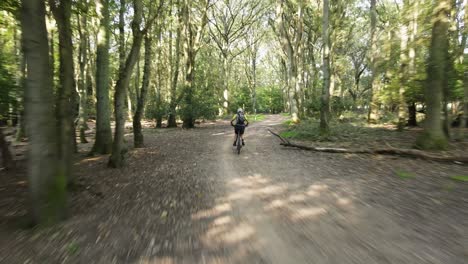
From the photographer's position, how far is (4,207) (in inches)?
247

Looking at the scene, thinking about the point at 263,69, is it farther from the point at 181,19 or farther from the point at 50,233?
the point at 50,233

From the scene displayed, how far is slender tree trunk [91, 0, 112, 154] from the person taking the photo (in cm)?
1168

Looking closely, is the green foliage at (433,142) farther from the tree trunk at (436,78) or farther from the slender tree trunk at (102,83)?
the slender tree trunk at (102,83)

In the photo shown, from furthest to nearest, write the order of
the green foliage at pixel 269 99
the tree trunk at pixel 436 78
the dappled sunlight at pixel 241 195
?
1. the green foliage at pixel 269 99
2. the tree trunk at pixel 436 78
3. the dappled sunlight at pixel 241 195

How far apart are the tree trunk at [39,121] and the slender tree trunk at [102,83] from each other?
7.17 meters

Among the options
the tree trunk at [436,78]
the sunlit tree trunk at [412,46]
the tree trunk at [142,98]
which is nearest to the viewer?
the tree trunk at [436,78]

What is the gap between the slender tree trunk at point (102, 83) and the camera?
460 inches

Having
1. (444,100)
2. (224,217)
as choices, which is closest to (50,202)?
(224,217)

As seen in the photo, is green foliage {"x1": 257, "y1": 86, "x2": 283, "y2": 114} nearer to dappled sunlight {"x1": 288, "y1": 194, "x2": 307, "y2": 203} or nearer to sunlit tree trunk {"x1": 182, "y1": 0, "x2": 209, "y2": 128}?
sunlit tree trunk {"x1": 182, "y1": 0, "x2": 209, "y2": 128}

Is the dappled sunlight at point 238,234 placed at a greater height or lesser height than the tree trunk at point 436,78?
lesser

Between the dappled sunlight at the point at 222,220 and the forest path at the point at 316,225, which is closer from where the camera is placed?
the forest path at the point at 316,225

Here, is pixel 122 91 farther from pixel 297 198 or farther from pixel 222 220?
pixel 297 198

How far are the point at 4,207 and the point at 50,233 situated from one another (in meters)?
2.41

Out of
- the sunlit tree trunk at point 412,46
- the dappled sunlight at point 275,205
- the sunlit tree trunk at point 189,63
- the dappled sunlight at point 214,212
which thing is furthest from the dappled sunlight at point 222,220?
the sunlit tree trunk at point 189,63
